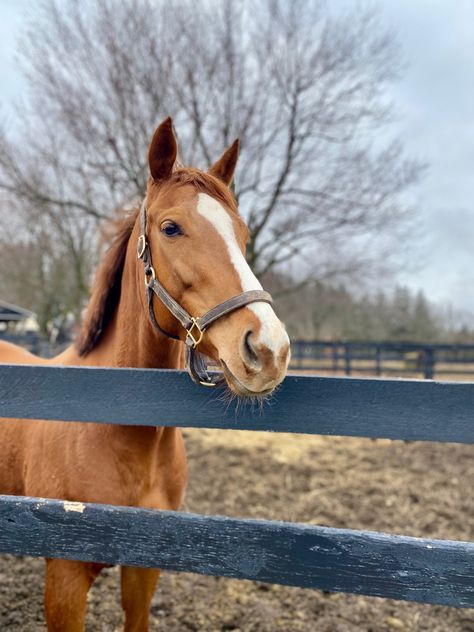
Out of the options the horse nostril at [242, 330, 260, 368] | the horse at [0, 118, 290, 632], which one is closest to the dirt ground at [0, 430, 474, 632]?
the horse at [0, 118, 290, 632]

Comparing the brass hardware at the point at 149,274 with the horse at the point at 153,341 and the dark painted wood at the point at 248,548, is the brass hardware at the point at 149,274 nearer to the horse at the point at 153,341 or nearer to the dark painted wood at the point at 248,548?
the horse at the point at 153,341

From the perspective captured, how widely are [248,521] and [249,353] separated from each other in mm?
502

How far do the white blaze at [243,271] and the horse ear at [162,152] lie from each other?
0.31 meters

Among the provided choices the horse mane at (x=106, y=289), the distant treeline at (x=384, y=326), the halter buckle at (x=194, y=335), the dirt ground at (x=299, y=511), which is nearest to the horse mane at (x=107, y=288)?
the horse mane at (x=106, y=289)

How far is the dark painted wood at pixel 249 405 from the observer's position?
1.44 m

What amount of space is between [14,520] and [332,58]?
11.0 m

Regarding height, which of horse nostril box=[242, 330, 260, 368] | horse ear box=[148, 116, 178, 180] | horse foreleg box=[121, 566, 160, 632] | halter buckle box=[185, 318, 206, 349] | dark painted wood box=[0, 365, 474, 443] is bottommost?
horse foreleg box=[121, 566, 160, 632]

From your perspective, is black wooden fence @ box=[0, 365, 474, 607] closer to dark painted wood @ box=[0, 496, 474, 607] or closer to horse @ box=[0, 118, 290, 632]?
dark painted wood @ box=[0, 496, 474, 607]

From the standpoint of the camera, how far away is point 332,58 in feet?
33.6

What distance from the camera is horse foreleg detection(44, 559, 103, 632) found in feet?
6.65

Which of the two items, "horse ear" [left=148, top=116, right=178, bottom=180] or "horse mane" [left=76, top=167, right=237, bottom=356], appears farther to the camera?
"horse mane" [left=76, top=167, right=237, bottom=356]

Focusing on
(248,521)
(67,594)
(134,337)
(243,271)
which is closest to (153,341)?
(134,337)

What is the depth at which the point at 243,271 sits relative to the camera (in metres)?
1.64

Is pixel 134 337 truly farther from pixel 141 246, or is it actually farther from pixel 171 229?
pixel 171 229
